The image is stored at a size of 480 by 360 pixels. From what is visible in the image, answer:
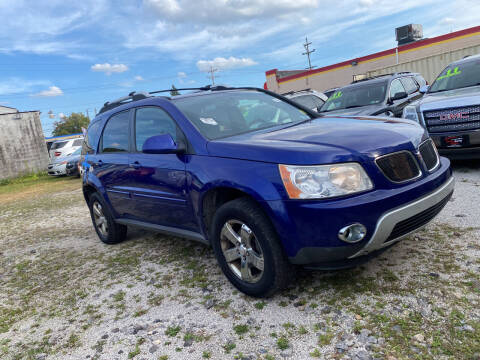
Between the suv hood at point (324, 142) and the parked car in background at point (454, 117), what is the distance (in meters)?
2.41

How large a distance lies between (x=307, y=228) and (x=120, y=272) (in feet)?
8.21

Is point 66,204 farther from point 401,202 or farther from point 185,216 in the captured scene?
point 401,202

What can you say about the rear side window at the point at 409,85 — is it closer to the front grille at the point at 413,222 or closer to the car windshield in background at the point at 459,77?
the car windshield in background at the point at 459,77

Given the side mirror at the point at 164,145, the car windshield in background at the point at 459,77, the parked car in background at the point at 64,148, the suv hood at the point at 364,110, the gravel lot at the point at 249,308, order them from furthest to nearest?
the parked car in background at the point at 64,148 < the suv hood at the point at 364,110 < the car windshield in background at the point at 459,77 < the side mirror at the point at 164,145 < the gravel lot at the point at 249,308

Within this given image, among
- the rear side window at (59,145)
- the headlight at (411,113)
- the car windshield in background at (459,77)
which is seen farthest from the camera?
the rear side window at (59,145)

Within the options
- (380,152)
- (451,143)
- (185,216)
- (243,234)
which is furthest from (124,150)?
(451,143)

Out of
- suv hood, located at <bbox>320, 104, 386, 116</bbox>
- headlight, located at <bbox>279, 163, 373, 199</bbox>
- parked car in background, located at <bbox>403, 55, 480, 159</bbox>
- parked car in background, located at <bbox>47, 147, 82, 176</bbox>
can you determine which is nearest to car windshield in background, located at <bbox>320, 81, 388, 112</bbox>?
suv hood, located at <bbox>320, 104, 386, 116</bbox>

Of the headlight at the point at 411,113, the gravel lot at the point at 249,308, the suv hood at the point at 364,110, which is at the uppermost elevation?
the suv hood at the point at 364,110

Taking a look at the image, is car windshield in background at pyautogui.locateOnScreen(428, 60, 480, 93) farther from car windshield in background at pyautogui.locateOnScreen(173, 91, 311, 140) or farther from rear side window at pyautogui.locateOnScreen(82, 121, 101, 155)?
rear side window at pyautogui.locateOnScreen(82, 121, 101, 155)

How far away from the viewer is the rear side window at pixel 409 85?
8.35 metres

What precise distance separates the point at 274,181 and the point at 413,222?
3.37 feet

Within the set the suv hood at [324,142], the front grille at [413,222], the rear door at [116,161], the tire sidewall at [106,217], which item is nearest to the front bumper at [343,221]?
the front grille at [413,222]

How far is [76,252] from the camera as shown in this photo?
5.18m

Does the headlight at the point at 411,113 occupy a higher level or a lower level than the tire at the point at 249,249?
higher
